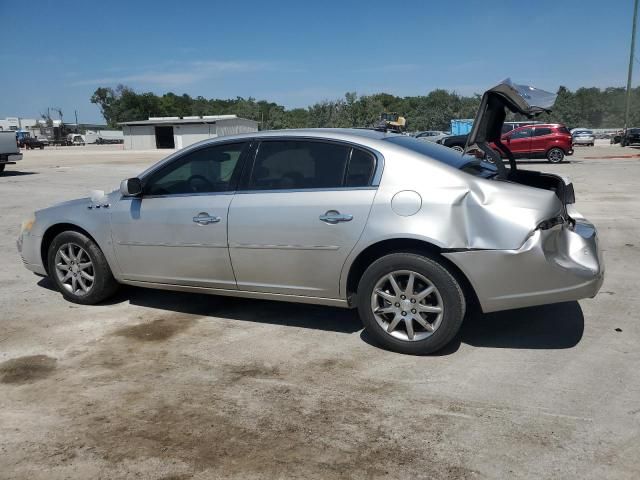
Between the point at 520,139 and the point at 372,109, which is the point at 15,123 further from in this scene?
the point at 520,139

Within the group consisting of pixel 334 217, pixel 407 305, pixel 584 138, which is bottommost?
pixel 407 305

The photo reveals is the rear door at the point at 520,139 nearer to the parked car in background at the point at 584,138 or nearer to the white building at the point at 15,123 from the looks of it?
the parked car in background at the point at 584,138

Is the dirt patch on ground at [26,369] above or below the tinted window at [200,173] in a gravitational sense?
below

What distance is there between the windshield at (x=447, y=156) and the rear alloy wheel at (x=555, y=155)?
806 inches

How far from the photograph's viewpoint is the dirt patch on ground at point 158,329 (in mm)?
4457

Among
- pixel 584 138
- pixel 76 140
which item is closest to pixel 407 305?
pixel 584 138

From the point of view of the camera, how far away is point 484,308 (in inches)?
150

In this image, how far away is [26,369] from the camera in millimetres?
3881

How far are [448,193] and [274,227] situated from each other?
4.30 ft

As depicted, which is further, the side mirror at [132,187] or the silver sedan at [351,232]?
the side mirror at [132,187]

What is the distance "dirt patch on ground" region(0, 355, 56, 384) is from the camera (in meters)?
3.74

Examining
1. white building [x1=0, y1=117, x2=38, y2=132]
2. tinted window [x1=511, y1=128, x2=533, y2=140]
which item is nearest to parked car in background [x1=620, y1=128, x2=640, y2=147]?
tinted window [x1=511, y1=128, x2=533, y2=140]

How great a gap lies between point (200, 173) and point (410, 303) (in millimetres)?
2056

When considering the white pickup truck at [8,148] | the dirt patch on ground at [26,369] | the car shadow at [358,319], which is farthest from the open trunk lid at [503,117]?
the white pickup truck at [8,148]
